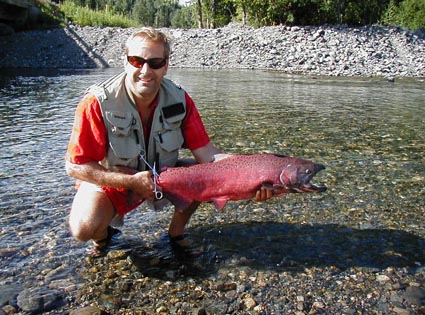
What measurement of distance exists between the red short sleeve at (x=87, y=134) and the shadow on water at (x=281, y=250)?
3.22 feet

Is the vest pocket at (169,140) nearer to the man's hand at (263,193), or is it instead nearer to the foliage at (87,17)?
the man's hand at (263,193)

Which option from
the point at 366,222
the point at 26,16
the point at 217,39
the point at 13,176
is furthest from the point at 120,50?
the point at 366,222

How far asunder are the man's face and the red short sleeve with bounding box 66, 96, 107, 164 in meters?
0.36

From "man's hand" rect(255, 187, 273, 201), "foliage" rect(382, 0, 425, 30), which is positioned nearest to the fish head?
"man's hand" rect(255, 187, 273, 201)

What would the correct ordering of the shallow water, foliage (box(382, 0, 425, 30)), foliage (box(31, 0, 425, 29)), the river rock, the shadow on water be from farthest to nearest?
foliage (box(382, 0, 425, 30)), foliage (box(31, 0, 425, 29)), the shallow water, the shadow on water, the river rock

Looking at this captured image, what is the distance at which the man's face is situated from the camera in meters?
3.84

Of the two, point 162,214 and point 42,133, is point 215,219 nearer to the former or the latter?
point 162,214

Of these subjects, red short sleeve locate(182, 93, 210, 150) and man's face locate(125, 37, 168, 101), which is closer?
man's face locate(125, 37, 168, 101)

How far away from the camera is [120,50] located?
30.6 m

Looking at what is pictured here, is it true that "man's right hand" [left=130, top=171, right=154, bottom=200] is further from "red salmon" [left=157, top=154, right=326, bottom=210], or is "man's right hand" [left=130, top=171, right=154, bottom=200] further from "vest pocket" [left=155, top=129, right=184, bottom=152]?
"vest pocket" [left=155, top=129, right=184, bottom=152]

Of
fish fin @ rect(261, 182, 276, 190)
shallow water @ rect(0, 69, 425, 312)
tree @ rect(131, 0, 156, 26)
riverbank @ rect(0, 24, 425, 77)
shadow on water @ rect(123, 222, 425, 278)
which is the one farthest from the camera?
tree @ rect(131, 0, 156, 26)

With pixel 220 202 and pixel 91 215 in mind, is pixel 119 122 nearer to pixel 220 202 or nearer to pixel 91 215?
pixel 91 215

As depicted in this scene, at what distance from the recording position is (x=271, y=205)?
5371 millimetres

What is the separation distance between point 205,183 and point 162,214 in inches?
57.9
